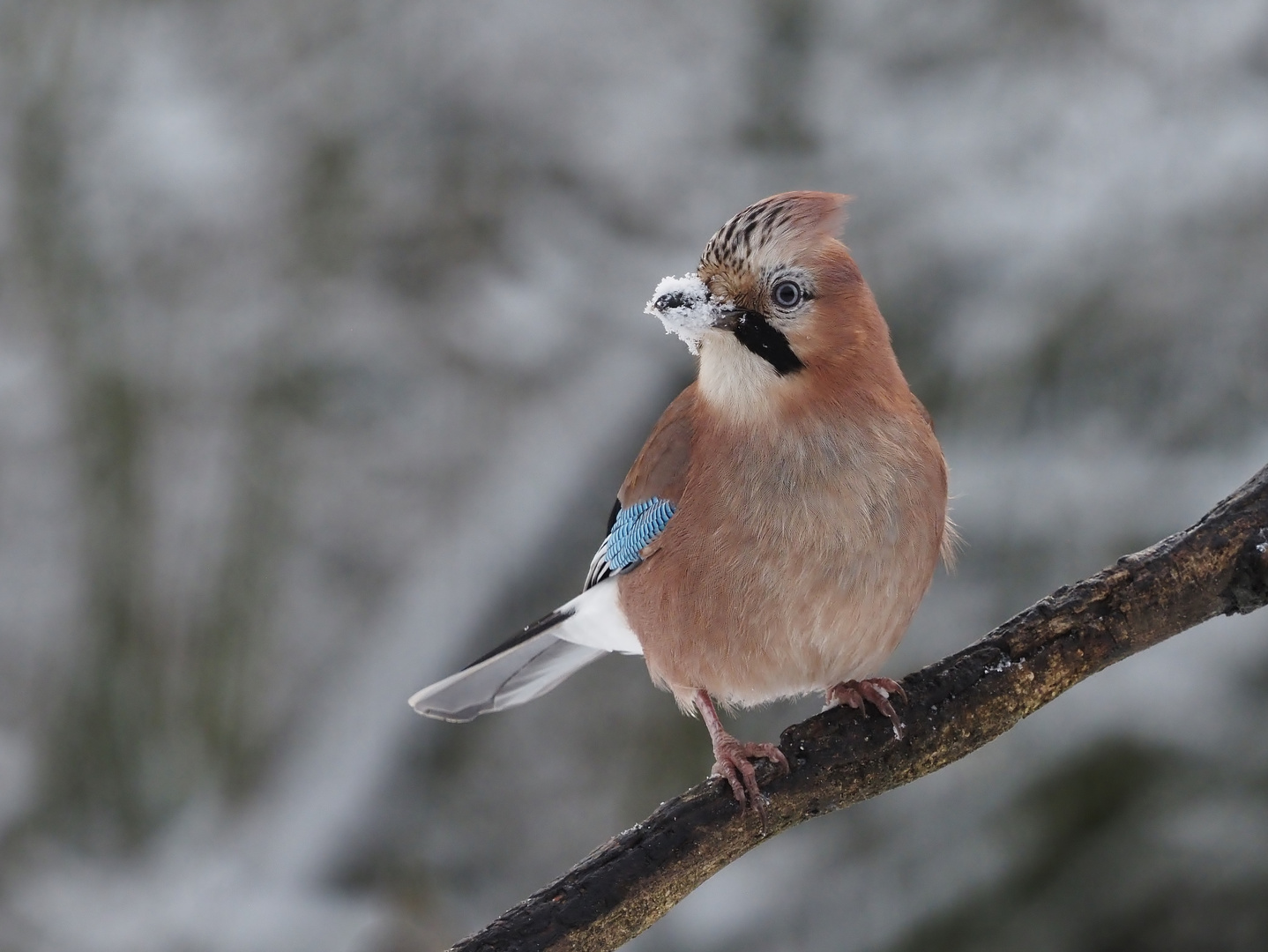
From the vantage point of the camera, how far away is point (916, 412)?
236 centimetres

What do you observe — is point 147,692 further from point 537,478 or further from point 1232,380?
point 1232,380

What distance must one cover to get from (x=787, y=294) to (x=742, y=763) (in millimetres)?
805

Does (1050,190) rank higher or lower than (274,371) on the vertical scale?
lower

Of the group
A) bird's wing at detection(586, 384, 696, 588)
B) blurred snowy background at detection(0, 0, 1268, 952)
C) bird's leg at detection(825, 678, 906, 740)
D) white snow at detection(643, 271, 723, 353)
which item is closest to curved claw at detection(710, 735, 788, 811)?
bird's leg at detection(825, 678, 906, 740)

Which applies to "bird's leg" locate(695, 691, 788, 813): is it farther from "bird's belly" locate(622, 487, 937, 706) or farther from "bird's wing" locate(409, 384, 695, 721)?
"bird's wing" locate(409, 384, 695, 721)

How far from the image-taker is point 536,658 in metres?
2.87

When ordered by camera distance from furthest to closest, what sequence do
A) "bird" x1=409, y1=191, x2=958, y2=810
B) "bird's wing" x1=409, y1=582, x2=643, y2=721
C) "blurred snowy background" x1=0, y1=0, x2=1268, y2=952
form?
"blurred snowy background" x1=0, y1=0, x2=1268, y2=952
"bird's wing" x1=409, y1=582, x2=643, y2=721
"bird" x1=409, y1=191, x2=958, y2=810

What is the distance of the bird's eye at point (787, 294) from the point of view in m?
2.11

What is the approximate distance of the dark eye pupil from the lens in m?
2.12

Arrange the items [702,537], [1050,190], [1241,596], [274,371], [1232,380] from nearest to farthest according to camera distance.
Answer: [1241,596] < [702,537] < [1232,380] < [1050,190] < [274,371]

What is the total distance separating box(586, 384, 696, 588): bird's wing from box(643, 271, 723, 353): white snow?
1.19 feet

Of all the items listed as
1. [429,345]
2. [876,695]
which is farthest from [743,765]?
[429,345]

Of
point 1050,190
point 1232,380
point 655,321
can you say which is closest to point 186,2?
point 655,321

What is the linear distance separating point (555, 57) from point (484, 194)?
578 mm
